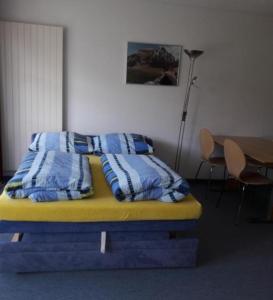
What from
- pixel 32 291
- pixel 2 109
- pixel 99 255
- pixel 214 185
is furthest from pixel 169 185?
pixel 2 109

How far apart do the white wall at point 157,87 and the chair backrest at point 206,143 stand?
1.04 feet

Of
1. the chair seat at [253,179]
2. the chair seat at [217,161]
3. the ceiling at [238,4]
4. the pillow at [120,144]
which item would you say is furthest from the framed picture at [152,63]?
the chair seat at [253,179]

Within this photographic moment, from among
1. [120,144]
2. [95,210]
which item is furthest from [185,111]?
[95,210]

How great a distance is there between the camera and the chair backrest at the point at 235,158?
277 cm

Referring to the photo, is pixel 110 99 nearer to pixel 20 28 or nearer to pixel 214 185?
pixel 20 28

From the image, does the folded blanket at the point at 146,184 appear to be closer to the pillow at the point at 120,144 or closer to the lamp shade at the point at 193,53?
the pillow at the point at 120,144

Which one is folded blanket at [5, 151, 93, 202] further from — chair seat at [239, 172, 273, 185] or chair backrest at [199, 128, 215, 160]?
chair backrest at [199, 128, 215, 160]

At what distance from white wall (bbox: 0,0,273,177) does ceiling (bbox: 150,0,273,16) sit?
0.29 feet

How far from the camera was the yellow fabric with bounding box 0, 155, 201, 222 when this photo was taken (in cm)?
185

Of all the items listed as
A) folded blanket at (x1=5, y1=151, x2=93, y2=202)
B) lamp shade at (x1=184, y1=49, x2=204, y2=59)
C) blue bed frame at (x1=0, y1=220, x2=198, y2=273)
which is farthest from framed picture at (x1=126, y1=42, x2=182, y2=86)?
blue bed frame at (x1=0, y1=220, x2=198, y2=273)

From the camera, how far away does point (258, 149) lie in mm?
3139

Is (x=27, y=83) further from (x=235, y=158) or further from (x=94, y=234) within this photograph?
(x=235, y=158)

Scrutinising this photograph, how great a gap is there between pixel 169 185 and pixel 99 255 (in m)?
0.68

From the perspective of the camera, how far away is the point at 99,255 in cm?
195
